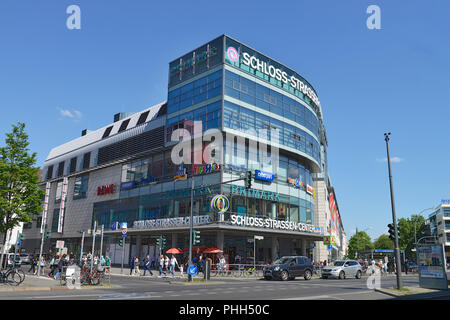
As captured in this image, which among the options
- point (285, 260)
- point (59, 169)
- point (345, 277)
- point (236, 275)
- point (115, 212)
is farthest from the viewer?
point (59, 169)

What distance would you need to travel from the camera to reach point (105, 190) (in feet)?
185

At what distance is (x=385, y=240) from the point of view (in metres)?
152

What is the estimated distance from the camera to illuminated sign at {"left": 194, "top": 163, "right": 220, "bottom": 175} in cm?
3933

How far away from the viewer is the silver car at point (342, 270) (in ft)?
103

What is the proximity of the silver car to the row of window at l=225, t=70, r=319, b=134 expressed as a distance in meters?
20.0

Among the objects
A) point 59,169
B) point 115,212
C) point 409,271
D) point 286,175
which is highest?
point 59,169

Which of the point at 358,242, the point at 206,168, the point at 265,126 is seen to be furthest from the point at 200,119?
the point at 358,242

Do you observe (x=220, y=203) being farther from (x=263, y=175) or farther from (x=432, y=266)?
(x=432, y=266)

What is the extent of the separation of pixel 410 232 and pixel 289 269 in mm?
103185

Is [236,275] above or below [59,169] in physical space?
below

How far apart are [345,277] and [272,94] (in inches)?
909

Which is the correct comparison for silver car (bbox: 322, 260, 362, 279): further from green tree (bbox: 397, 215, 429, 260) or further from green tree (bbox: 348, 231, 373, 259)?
green tree (bbox: 348, 231, 373, 259)
